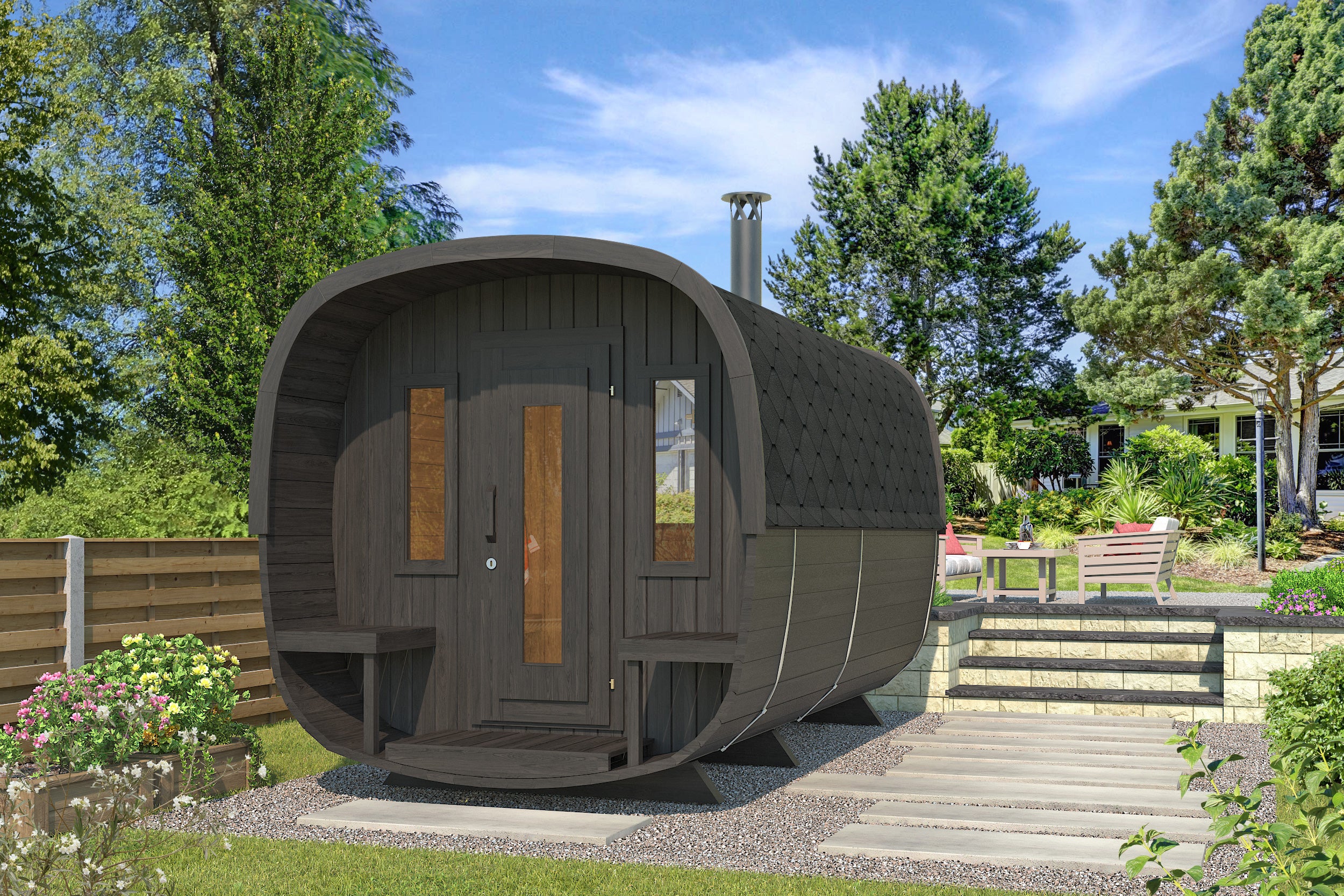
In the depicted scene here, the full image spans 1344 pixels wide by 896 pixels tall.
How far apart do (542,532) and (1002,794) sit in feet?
8.74

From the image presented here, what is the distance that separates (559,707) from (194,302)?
9520 mm

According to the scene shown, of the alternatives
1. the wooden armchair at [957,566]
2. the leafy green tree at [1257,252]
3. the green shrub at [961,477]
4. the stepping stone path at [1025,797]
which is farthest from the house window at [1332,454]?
the stepping stone path at [1025,797]

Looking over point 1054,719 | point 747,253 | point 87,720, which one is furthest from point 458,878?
point 747,253

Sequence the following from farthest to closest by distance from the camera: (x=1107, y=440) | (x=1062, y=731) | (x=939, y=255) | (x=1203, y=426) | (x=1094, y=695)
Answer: (x=1107, y=440) → (x=1203, y=426) → (x=939, y=255) → (x=1094, y=695) → (x=1062, y=731)

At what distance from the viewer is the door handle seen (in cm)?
655

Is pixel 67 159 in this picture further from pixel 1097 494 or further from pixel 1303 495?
pixel 1303 495

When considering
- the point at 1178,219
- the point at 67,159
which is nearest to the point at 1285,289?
the point at 1178,219

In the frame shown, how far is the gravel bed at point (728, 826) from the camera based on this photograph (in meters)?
4.76

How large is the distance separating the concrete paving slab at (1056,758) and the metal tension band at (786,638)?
1.68 meters

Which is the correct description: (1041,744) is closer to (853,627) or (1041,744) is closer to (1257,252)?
(853,627)

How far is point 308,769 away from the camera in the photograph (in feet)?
23.4

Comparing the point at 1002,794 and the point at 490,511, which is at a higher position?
A: the point at 490,511

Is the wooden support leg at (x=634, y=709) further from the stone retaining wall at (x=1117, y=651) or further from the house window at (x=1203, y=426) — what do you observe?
the house window at (x=1203, y=426)

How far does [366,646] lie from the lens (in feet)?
20.2
